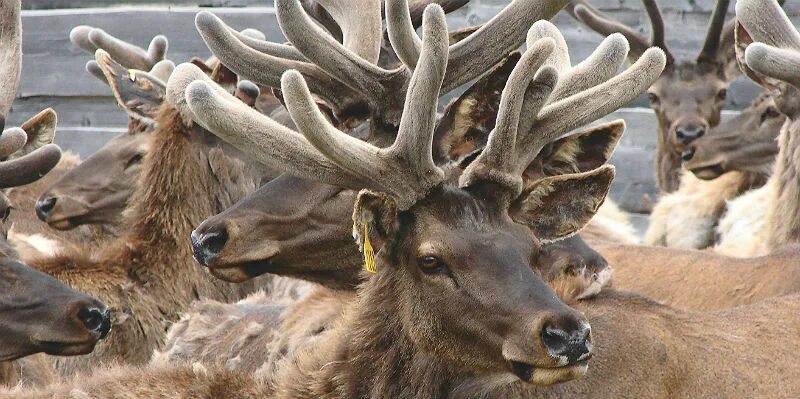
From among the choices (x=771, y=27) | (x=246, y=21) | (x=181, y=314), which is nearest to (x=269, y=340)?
(x=181, y=314)

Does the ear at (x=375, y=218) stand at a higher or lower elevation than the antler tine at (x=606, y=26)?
higher

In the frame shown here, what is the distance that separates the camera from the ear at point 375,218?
11.0ft

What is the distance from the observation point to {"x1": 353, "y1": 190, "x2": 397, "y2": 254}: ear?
336 cm

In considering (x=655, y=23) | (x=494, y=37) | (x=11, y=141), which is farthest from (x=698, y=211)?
(x=11, y=141)

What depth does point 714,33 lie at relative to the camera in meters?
8.07

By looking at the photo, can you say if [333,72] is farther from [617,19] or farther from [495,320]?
[617,19]

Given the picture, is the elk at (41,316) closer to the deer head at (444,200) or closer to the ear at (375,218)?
the deer head at (444,200)

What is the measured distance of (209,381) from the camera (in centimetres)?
356

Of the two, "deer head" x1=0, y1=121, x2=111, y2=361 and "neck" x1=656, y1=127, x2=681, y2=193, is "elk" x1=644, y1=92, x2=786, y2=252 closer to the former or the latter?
"neck" x1=656, y1=127, x2=681, y2=193

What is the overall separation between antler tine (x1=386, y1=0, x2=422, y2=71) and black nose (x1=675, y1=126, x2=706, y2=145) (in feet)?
13.7

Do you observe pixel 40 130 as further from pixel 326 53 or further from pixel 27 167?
pixel 326 53

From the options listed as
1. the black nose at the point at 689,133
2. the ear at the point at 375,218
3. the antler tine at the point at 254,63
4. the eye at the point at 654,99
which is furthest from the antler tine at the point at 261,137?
the eye at the point at 654,99

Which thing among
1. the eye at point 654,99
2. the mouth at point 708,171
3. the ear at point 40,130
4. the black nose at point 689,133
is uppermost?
the ear at point 40,130

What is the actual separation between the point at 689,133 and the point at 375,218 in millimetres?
5149
